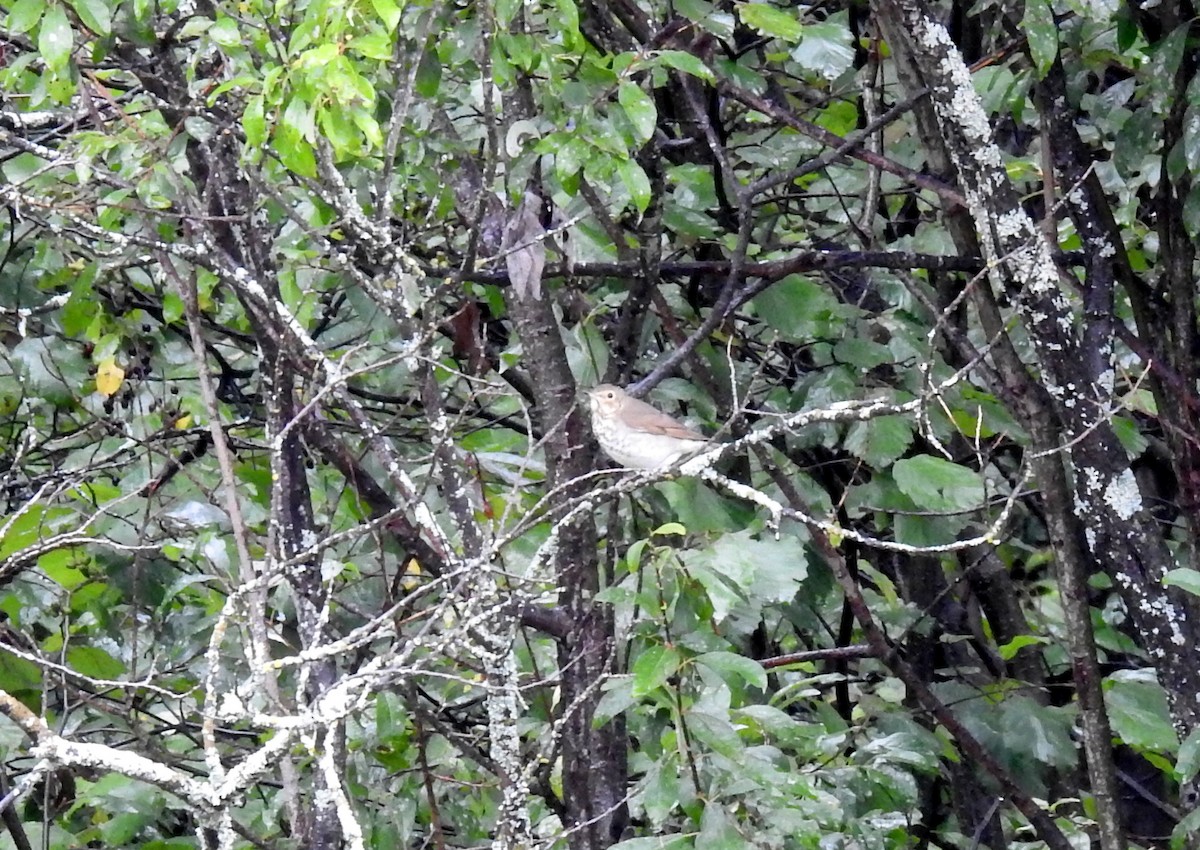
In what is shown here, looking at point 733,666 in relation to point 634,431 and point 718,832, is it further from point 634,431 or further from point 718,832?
point 634,431

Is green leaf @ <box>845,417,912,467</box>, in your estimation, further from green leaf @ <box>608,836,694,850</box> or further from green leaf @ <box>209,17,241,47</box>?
green leaf @ <box>209,17,241,47</box>

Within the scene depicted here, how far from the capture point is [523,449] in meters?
5.14

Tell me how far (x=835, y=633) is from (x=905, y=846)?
3.82ft

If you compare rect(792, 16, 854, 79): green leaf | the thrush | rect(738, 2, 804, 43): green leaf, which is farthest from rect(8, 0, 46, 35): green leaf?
rect(792, 16, 854, 79): green leaf

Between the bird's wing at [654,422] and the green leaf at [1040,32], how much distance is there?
142 centimetres

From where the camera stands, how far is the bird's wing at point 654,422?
4347mm

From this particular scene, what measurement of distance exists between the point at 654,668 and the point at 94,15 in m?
1.83

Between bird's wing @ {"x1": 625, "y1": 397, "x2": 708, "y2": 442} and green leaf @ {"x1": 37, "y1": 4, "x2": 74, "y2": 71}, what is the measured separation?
5.92 ft

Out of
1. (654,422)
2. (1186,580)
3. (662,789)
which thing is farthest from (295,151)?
(654,422)

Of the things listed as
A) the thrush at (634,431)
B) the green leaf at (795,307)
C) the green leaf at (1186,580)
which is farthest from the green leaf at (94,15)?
the green leaf at (1186,580)

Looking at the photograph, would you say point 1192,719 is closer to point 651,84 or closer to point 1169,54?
point 1169,54

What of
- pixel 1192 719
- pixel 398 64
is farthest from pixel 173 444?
pixel 1192 719

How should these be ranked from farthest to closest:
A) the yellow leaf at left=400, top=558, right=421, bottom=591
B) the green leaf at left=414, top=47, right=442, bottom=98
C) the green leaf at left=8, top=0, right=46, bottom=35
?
1. the yellow leaf at left=400, top=558, right=421, bottom=591
2. the green leaf at left=414, top=47, right=442, bottom=98
3. the green leaf at left=8, top=0, right=46, bottom=35

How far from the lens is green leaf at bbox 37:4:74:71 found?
3.06 meters
